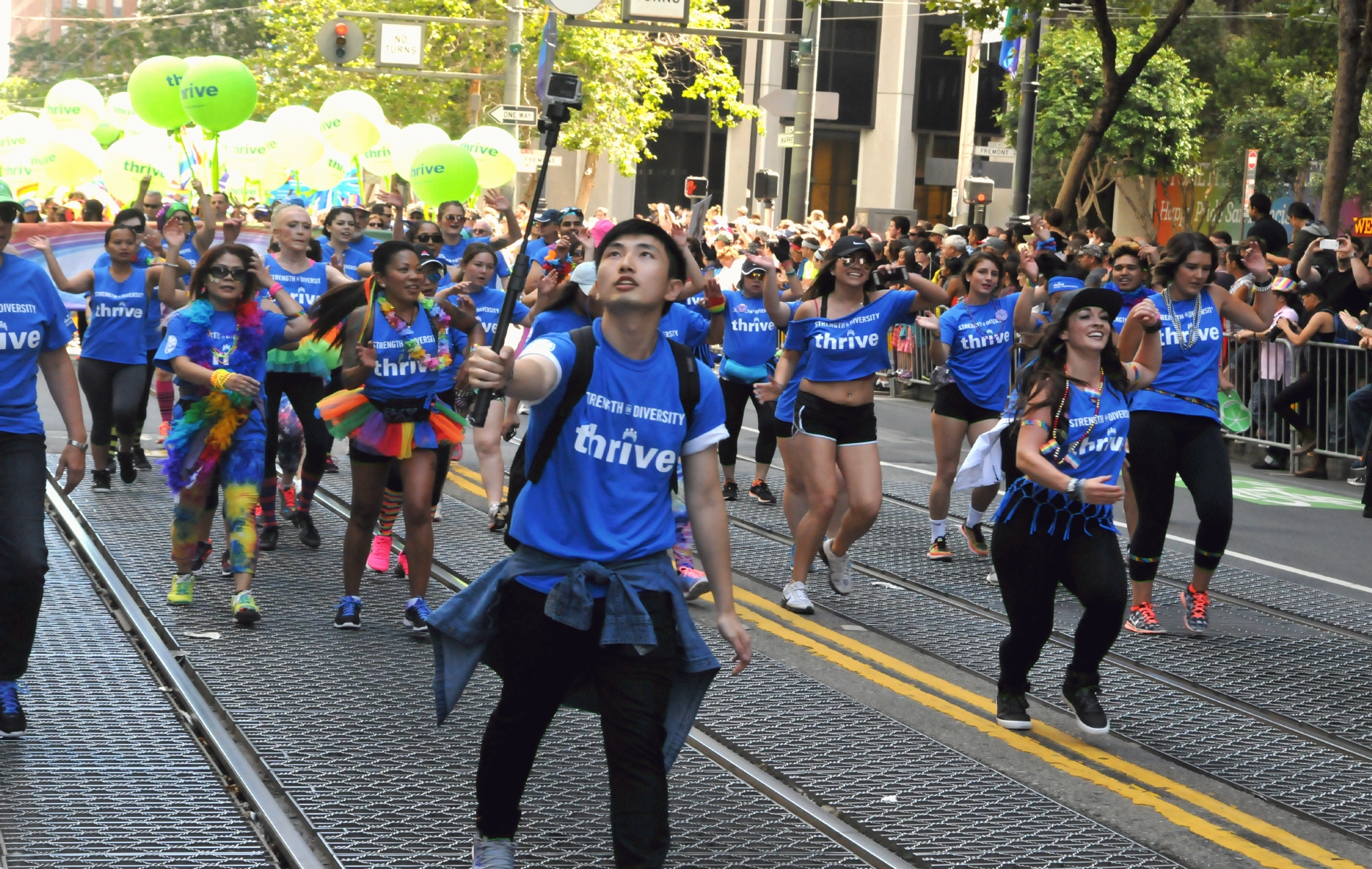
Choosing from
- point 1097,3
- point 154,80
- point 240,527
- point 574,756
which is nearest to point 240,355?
point 240,527

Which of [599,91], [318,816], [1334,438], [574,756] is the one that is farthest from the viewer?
[599,91]

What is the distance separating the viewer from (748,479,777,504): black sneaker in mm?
12359

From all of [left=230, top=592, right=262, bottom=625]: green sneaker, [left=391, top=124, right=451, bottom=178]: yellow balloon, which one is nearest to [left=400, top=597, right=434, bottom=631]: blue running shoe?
[left=230, top=592, right=262, bottom=625]: green sneaker

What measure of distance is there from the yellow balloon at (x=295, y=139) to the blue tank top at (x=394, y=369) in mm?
15020

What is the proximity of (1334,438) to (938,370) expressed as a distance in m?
6.06

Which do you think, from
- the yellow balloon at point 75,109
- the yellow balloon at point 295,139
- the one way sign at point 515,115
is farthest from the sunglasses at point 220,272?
the yellow balloon at point 75,109

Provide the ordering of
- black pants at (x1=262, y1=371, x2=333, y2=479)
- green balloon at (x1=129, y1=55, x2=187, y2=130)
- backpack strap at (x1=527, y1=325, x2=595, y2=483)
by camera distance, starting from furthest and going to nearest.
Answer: green balloon at (x1=129, y1=55, x2=187, y2=130), black pants at (x1=262, y1=371, x2=333, y2=479), backpack strap at (x1=527, y1=325, x2=595, y2=483)

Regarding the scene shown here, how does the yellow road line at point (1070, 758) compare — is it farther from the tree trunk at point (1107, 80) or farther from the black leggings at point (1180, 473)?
the tree trunk at point (1107, 80)

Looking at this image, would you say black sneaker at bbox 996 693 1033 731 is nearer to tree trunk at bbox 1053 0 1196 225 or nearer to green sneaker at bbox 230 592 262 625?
green sneaker at bbox 230 592 262 625

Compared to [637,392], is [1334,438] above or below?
below

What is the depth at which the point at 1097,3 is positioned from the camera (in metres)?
18.7

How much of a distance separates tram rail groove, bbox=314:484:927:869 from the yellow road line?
1.05 meters

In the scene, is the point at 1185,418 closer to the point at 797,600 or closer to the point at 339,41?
the point at 797,600

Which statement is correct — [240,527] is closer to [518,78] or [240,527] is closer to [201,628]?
[201,628]
